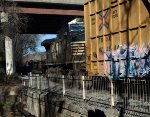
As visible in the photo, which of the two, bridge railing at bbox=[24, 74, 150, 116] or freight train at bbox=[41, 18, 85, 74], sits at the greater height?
freight train at bbox=[41, 18, 85, 74]

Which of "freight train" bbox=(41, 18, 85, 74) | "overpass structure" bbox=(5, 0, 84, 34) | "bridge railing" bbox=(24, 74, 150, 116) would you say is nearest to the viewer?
"bridge railing" bbox=(24, 74, 150, 116)

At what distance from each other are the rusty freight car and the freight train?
399 cm

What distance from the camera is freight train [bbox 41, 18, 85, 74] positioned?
73.5ft

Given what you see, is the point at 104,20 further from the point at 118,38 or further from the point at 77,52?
the point at 77,52

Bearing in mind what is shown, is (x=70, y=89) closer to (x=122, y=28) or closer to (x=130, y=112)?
(x=122, y=28)

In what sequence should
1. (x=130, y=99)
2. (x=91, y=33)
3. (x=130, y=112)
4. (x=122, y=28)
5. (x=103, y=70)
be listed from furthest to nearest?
(x=91, y=33)
(x=103, y=70)
(x=122, y=28)
(x=130, y=99)
(x=130, y=112)

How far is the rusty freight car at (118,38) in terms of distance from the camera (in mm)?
13698

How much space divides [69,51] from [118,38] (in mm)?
8982

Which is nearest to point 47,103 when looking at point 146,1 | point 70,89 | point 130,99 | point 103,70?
point 70,89

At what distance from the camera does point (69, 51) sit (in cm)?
2392

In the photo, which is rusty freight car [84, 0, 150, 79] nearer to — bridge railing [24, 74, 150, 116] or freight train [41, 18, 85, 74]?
bridge railing [24, 74, 150, 116]

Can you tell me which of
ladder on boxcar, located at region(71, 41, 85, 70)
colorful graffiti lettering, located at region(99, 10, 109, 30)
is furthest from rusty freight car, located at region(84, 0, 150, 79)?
ladder on boxcar, located at region(71, 41, 85, 70)

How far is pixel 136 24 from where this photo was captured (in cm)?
1393

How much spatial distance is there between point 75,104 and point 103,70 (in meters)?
2.76
